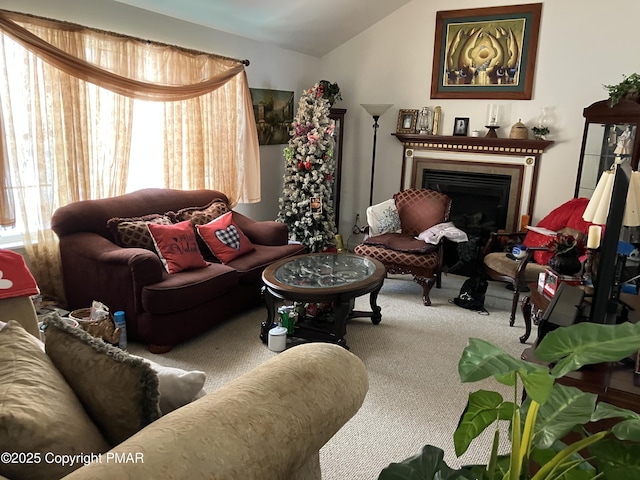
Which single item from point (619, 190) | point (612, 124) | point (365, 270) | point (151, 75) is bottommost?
point (365, 270)

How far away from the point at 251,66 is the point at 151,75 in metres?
1.39

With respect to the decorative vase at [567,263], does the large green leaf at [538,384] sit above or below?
above

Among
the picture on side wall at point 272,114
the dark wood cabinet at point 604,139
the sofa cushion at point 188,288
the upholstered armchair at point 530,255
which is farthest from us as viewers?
the picture on side wall at point 272,114

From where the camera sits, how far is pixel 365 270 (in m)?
3.60

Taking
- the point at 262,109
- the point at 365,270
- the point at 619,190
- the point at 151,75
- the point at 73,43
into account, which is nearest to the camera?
the point at 619,190

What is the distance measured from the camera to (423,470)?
1.01 metres

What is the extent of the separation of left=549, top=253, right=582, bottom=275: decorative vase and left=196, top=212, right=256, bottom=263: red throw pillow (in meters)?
2.37

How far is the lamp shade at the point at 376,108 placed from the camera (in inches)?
207

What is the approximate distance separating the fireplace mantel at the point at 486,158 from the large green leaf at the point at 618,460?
4.40 metres

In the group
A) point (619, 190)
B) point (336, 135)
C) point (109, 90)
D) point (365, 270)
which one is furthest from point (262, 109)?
point (619, 190)

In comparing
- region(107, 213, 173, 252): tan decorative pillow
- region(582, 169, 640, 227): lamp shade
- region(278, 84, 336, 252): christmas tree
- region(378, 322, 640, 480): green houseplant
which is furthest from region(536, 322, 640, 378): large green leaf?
region(278, 84, 336, 252): christmas tree

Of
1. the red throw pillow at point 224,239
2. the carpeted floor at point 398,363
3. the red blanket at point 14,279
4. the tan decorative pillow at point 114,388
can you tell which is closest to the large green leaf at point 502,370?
the tan decorative pillow at point 114,388

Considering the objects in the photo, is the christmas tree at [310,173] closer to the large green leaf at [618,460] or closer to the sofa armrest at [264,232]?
the sofa armrest at [264,232]

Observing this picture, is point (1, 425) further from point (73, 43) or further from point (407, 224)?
point (407, 224)
